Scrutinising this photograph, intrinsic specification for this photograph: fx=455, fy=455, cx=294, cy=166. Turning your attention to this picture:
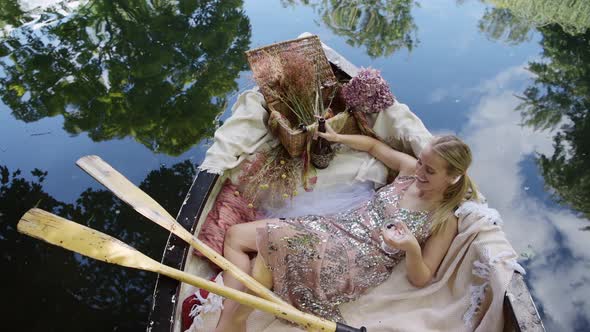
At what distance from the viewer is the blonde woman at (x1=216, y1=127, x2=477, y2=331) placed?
1.61 m

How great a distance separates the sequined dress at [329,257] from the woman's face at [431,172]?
0.43 feet

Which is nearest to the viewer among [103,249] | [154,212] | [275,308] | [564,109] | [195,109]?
[275,308]

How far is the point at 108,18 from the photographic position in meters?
3.92

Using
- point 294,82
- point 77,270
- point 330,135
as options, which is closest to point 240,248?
point 330,135

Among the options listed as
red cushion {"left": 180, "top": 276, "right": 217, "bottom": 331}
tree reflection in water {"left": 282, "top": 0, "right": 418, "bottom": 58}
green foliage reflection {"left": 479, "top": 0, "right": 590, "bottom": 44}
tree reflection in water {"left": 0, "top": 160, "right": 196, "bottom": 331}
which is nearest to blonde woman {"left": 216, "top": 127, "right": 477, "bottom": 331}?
red cushion {"left": 180, "top": 276, "right": 217, "bottom": 331}

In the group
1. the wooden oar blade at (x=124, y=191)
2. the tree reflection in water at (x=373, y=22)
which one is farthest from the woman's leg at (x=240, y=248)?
the tree reflection in water at (x=373, y=22)

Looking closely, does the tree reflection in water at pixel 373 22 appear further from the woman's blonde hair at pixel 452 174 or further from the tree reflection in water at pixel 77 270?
the woman's blonde hair at pixel 452 174

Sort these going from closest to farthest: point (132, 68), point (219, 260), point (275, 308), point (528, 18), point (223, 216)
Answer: point (275, 308), point (219, 260), point (223, 216), point (132, 68), point (528, 18)

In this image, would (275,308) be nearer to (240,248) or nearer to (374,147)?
(240,248)

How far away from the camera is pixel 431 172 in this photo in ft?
5.29

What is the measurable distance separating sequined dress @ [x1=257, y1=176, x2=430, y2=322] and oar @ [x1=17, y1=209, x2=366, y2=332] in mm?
205

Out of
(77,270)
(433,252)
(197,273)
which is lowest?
(77,270)

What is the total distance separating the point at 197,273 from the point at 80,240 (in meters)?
0.50

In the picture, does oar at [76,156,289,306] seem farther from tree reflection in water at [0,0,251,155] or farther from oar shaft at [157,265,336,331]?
tree reflection in water at [0,0,251,155]
